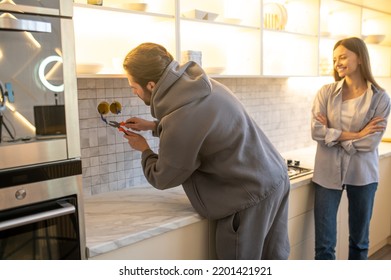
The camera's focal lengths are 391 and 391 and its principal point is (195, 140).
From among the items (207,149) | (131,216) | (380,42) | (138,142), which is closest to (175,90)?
(207,149)

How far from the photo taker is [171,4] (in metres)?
1.93

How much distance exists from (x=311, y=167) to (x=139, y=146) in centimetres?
141

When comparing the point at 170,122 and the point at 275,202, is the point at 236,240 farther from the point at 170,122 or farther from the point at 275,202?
the point at 170,122

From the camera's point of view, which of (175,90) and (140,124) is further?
(140,124)

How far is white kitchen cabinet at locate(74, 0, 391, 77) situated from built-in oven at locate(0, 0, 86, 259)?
53 cm

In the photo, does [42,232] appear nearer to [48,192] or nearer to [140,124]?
[48,192]

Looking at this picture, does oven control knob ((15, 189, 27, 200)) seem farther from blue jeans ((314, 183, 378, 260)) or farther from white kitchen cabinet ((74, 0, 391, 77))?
blue jeans ((314, 183, 378, 260))

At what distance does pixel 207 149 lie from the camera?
4.98ft

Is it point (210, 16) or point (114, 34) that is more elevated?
point (210, 16)

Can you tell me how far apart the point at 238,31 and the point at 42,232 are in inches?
68.4

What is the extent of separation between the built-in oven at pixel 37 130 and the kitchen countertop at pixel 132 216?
0.20 meters

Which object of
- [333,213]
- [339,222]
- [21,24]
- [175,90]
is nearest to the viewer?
[21,24]

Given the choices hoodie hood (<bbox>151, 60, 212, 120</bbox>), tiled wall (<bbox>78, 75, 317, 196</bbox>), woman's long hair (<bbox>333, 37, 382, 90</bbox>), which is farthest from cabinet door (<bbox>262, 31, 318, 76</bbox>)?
hoodie hood (<bbox>151, 60, 212, 120</bbox>)

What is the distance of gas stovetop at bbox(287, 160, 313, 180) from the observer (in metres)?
2.38
